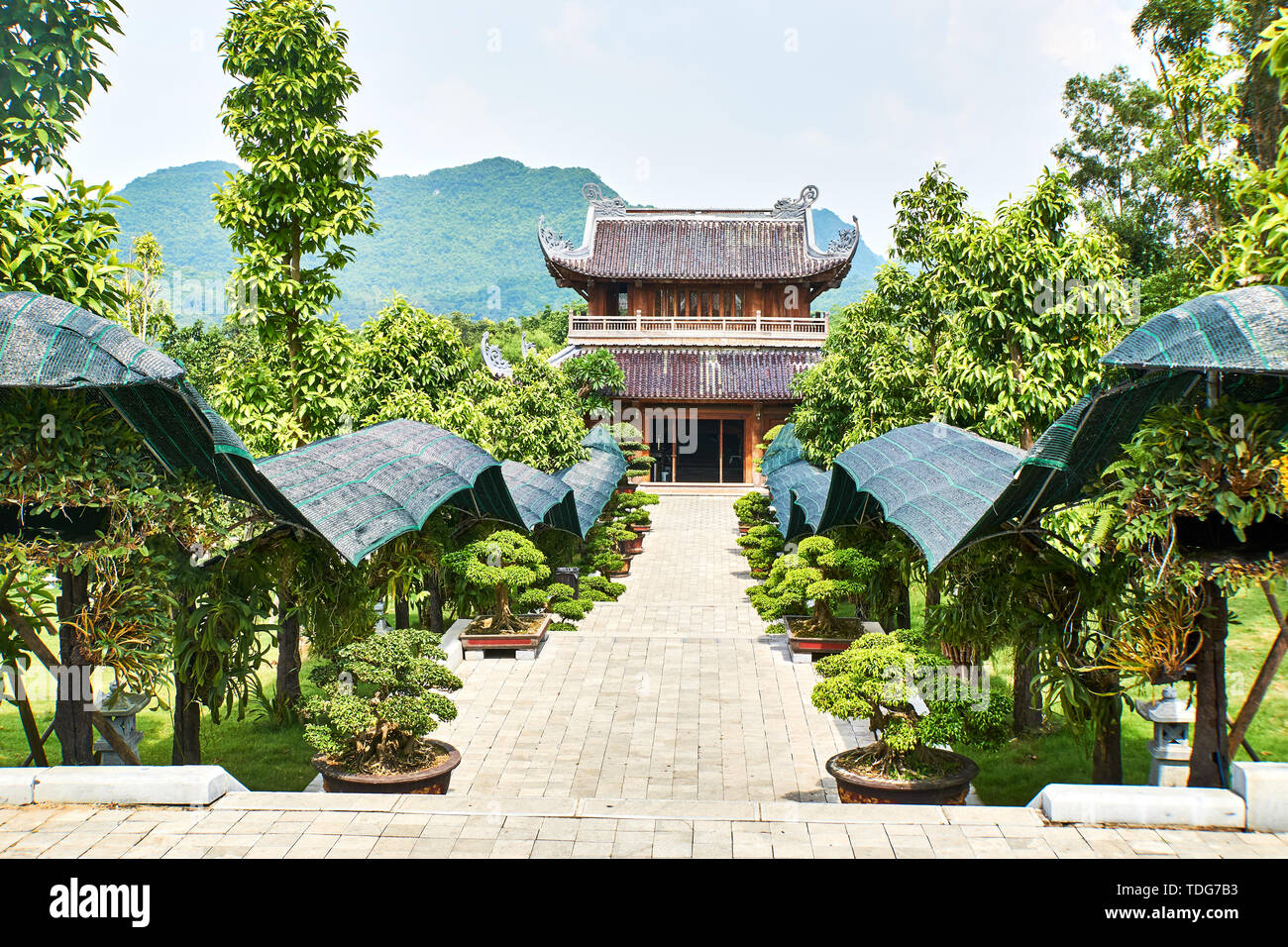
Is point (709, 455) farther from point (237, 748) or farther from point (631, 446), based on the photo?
point (237, 748)

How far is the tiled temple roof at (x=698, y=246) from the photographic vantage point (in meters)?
34.6

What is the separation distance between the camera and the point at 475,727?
984 centimetres

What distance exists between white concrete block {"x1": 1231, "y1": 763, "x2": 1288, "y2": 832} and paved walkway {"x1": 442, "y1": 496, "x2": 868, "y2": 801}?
304cm

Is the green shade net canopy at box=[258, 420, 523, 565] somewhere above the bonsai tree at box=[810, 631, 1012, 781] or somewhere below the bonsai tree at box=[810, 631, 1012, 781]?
above

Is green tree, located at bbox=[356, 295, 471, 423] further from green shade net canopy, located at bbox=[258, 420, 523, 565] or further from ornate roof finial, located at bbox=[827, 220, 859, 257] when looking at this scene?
ornate roof finial, located at bbox=[827, 220, 859, 257]

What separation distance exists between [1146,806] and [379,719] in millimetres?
4853

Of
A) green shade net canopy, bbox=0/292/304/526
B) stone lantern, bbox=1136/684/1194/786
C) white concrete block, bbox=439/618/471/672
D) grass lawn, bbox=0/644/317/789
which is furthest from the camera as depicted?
white concrete block, bbox=439/618/471/672

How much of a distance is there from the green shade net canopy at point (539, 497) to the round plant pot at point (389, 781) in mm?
5847

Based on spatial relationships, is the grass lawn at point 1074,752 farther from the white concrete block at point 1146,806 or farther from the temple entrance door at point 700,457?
the temple entrance door at point 700,457

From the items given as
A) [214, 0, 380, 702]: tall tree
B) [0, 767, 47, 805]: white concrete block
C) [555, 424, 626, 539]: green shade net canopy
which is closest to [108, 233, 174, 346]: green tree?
[555, 424, 626, 539]: green shade net canopy

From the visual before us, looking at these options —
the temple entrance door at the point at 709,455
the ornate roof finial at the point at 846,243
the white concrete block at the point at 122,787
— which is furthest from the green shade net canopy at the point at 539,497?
the ornate roof finial at the point at 846,243

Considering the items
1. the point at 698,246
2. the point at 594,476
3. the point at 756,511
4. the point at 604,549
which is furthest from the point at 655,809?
A: the point at 698,246

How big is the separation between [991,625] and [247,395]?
8129 millimetres

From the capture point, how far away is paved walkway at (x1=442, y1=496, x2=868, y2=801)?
27.1 ft
